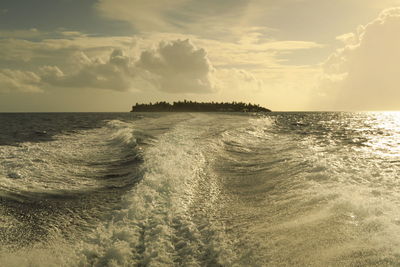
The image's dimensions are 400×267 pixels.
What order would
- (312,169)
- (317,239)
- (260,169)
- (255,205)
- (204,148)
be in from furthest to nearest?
(204,148) → (260,169) → (312,169) → (255,205) → (317,239)

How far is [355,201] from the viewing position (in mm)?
6270

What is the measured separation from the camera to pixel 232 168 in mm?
11117

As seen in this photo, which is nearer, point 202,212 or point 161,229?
point 161,229

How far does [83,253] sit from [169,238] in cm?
152

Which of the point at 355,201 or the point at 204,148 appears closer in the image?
the point at 355,201

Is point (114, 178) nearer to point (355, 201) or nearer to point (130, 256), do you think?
point (130, 256)

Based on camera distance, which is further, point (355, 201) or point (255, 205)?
point (255, 205)

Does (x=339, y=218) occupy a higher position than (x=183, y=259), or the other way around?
(x=339, y=218)

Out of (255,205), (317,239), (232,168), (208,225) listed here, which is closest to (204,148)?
(232,168)

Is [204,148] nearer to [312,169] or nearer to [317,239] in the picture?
[312,169]

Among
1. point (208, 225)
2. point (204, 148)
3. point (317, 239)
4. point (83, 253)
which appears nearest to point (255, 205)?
point (208, 225)

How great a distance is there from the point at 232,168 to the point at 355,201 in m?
5.33

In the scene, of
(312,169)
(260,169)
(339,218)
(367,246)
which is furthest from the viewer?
(260,169)

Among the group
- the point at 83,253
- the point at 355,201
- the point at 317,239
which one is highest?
the point at 355,201
